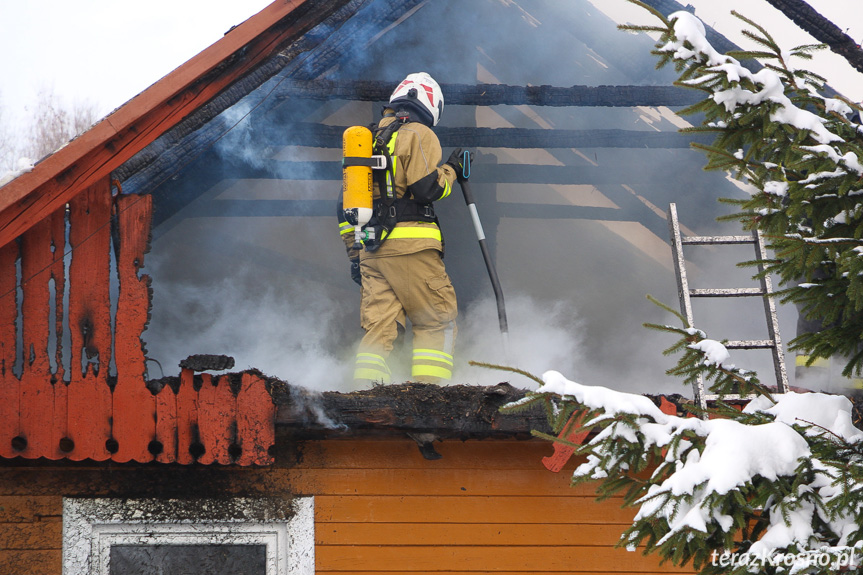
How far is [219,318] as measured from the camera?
6.87m

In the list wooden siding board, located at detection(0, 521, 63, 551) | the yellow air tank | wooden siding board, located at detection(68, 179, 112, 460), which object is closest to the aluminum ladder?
→ the yellow air tank

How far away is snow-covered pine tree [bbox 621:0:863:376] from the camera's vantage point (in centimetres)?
277

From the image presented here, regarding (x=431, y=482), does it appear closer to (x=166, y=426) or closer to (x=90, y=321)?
(x=166, y=426)

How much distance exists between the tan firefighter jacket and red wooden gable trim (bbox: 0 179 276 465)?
1.60m

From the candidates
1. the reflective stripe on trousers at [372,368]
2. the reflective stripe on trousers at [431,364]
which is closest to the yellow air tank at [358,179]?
the reflective stripe on trousers at [372,368]

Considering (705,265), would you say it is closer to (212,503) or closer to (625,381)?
(625,381)

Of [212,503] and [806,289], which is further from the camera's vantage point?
[212,503]

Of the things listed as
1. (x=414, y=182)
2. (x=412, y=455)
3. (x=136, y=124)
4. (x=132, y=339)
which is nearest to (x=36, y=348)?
(x=132, y=339)

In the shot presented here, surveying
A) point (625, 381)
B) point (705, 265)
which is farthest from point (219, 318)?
point (705, 265)

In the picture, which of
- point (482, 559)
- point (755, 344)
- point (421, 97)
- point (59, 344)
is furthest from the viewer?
point (421, 97)

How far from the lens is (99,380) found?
432cm

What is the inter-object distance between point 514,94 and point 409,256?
174 centimetres

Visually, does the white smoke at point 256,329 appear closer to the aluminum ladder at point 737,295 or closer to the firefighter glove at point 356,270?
the firefighter glove at point 356,270

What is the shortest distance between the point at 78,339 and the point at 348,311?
9.93ft
